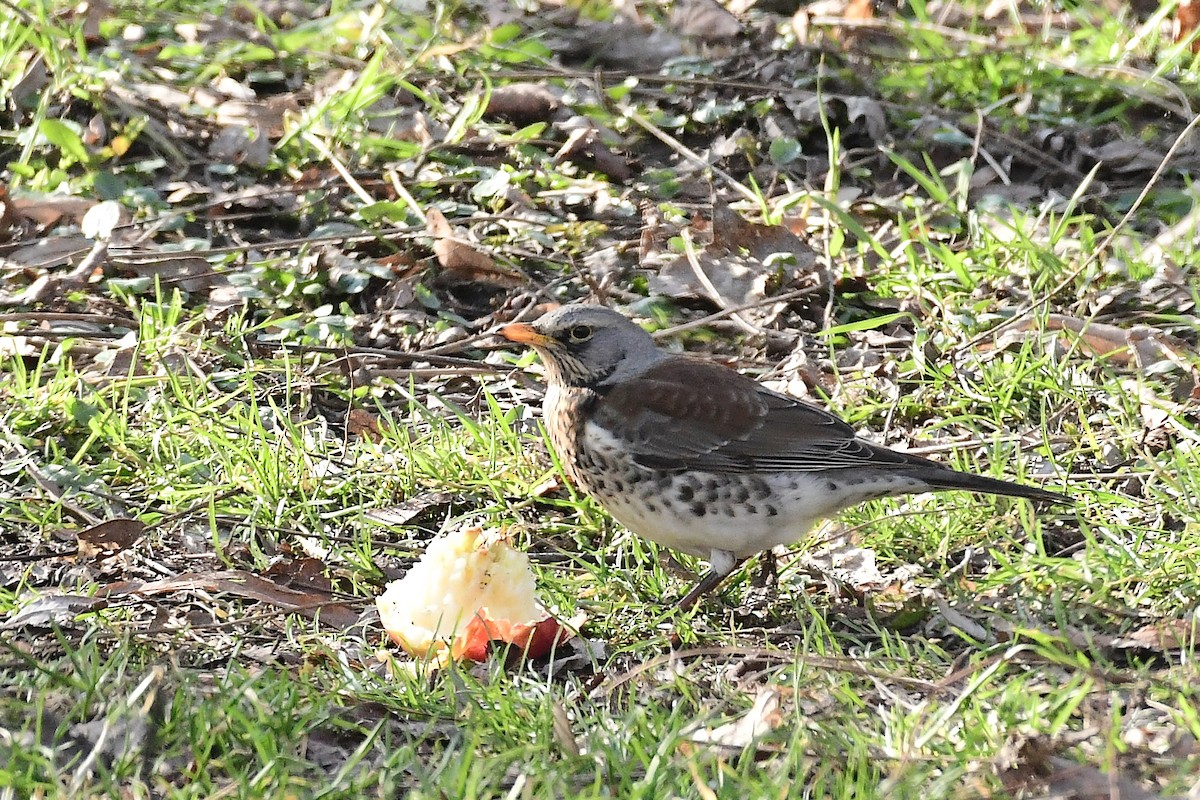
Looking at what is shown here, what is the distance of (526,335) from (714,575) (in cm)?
95

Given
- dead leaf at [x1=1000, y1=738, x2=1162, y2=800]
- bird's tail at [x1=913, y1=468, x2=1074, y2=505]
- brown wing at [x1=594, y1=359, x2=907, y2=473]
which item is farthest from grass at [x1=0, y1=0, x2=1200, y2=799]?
brown wing at [x1=594, y1=359, x2=907, y2=473]

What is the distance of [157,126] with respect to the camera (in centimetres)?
694

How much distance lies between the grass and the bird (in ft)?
0.78

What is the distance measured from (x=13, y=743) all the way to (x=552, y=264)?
3.49m

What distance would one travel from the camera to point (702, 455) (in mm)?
4414

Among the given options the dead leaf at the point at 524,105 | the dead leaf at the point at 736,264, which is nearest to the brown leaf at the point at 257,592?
the dead leaf at the point at 736,264

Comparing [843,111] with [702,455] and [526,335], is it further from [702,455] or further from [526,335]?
[702,455]

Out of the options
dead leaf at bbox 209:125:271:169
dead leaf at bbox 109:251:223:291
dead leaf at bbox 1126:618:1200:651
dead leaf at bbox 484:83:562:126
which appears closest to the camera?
dead leaf at bbox 1126:618:1200:651

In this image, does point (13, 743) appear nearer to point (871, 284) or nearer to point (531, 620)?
point (531, 620)

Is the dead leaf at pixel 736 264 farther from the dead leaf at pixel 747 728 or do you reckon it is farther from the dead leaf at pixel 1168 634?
the dead leaf at pixel 747 728

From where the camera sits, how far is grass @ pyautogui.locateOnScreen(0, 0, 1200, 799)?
131 inches

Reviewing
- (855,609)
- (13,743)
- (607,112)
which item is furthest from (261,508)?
(607,112)

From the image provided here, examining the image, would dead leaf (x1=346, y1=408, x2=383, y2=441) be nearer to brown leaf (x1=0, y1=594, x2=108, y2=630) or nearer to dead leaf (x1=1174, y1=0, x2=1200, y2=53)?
brown leaf (x1=0, y1=594, x2=108, y2=630)

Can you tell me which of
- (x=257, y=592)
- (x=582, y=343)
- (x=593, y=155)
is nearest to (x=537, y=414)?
(x=582, y=343)
